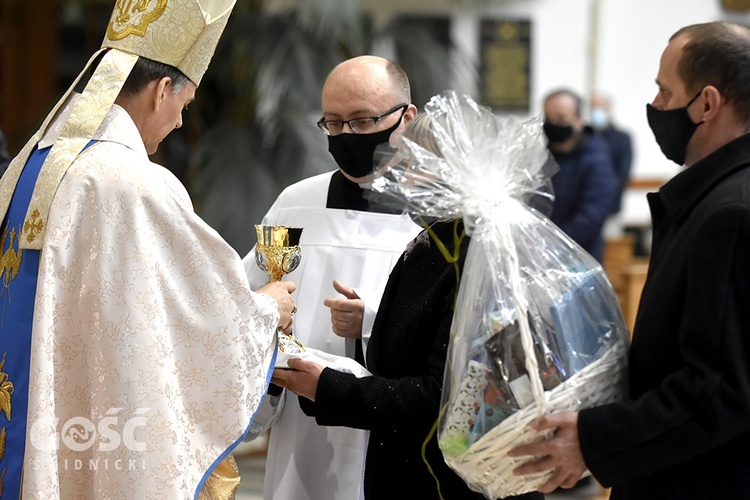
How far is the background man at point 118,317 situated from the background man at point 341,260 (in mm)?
389

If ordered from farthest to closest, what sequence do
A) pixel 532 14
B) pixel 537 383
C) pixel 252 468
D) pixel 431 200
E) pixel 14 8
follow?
pixel 532 14 → pixel 14 8 → pixel 252 468 → pixel 431 200 → pixel 537 383

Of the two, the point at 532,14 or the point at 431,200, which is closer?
the point at 431,200

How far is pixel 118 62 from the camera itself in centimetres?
228

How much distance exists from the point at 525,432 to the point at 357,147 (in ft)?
3.48

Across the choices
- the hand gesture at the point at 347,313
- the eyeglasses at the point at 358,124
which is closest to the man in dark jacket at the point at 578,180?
the eyeglasses at the point at 358,124

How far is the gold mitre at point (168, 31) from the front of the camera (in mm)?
2303

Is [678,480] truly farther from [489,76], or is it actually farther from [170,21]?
[489,76]

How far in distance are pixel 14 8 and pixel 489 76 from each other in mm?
3693

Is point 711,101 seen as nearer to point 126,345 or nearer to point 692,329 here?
point 692,329

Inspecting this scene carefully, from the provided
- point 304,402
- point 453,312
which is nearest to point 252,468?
point 304,402

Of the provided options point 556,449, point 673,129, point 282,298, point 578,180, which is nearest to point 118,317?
point 282,298

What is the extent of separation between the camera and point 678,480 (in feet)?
6.02

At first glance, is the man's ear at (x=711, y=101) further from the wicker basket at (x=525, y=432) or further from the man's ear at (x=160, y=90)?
the man's ear at (x=160, y=90)

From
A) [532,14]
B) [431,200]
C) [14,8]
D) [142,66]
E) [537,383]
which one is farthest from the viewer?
[532,14]
